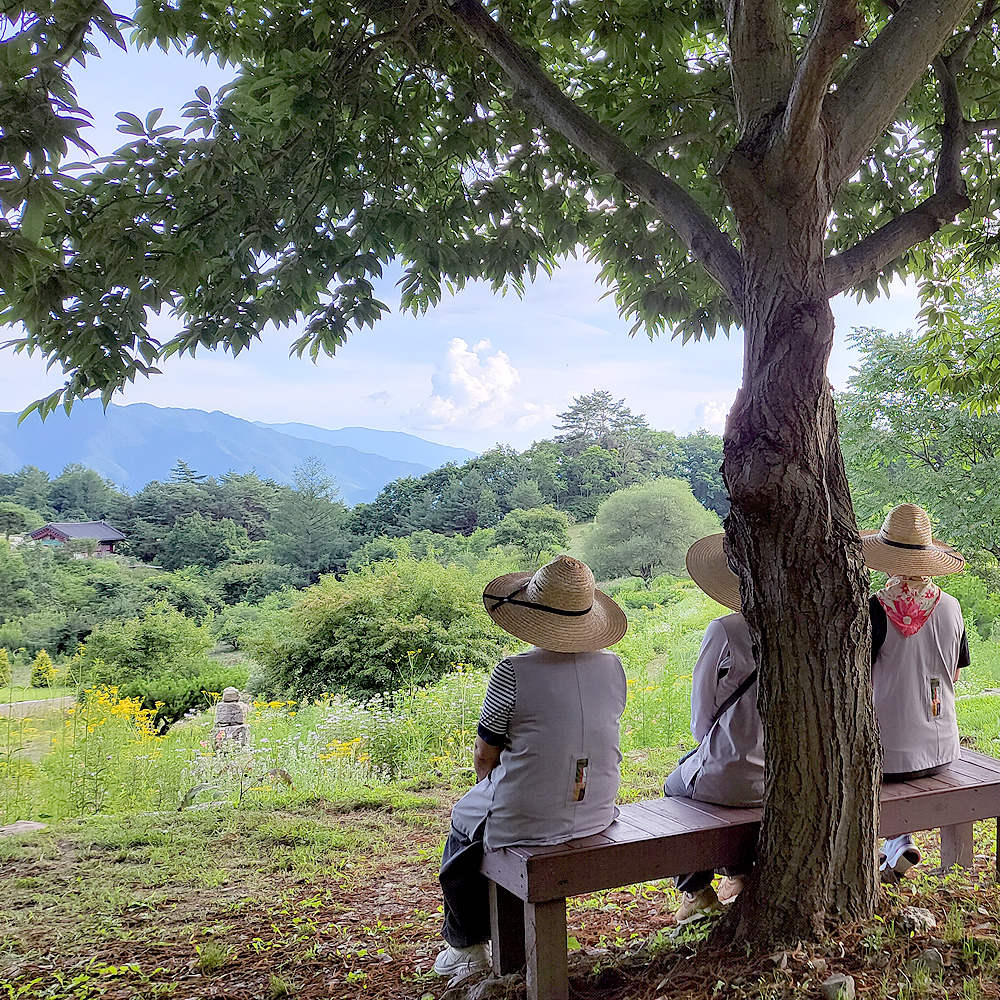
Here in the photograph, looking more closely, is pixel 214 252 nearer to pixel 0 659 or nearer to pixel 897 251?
pixel 897 251

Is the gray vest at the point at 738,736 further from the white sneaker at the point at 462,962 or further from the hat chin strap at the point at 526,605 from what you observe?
the white sneaker at the point at 462,962

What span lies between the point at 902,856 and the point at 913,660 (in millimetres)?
689

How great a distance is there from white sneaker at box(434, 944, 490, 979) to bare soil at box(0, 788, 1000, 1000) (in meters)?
0.05

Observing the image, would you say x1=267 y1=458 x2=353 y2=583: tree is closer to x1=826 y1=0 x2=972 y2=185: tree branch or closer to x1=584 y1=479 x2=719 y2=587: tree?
x1=584 y1=479 x2=719 y2=587: tree

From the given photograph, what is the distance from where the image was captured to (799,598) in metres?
2.22

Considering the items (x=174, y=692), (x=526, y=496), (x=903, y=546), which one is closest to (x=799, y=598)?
(x=903, y=546)

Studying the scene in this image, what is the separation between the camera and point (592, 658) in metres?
2.33

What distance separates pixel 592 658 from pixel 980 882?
159cm

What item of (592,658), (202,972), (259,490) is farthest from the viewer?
(259,490)

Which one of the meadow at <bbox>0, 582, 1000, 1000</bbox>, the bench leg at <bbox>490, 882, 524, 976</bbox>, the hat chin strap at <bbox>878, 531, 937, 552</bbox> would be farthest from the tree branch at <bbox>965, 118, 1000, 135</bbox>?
the bench leg at <bbox>490, 882, 524, 976</bbox>

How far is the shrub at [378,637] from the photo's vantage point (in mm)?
8586

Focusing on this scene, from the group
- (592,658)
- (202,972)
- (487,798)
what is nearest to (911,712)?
(592,658)

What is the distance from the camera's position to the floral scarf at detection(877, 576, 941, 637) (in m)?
2.72

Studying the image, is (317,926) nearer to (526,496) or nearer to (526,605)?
(526,605)
